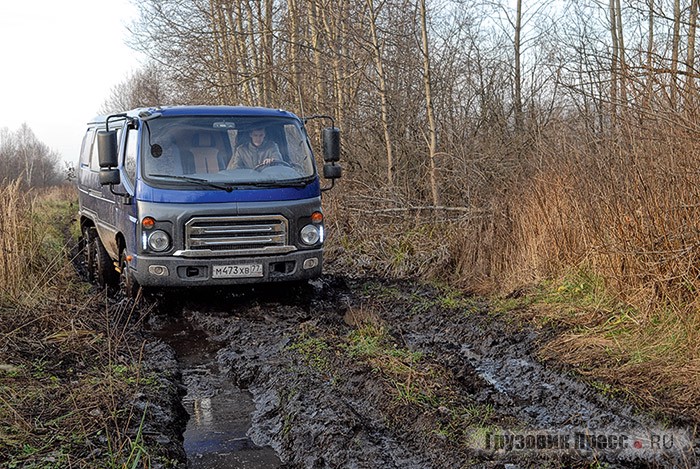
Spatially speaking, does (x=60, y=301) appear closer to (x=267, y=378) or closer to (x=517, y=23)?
(x=267, y=378)

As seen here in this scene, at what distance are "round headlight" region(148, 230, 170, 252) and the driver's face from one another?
1.53 m

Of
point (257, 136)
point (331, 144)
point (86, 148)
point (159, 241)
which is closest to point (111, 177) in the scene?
point (159, 241)

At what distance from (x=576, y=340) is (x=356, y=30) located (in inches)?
332

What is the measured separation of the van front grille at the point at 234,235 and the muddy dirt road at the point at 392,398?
0.75m

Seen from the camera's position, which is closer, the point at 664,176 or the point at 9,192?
the point at 664,176

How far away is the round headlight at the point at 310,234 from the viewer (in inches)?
343

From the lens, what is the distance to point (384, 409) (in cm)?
505

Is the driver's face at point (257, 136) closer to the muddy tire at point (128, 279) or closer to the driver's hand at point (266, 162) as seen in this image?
the driver's hand at point (266, 162)

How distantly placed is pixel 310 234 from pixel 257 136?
1.32m

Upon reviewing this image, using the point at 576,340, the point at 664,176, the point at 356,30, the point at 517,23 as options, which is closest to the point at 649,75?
the point at 664,176

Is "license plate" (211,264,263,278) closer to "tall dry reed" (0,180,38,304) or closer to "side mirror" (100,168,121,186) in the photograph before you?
"side mirror" (100,168,121,186)

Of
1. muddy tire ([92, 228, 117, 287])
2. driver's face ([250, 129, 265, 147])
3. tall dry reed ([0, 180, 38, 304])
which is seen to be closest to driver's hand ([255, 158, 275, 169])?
driver's face ([250, 129, 265, 147])

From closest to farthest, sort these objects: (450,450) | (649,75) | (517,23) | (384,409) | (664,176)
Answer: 1. (450,450)
2. (384,409)
3. (649,75)
4. (664,176)
5. (517,23)

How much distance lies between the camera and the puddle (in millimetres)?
4605
